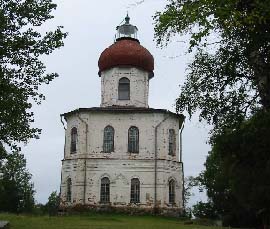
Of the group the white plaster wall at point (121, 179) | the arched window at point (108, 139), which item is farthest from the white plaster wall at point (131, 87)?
the white plaster wall at point (121, 179)

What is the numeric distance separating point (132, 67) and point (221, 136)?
78.3ft

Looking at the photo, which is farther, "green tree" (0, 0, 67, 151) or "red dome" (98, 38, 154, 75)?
"red dome" (98, 38, 154, 75)

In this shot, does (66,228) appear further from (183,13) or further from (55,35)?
(183,13)

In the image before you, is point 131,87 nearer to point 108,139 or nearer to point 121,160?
point 108,139

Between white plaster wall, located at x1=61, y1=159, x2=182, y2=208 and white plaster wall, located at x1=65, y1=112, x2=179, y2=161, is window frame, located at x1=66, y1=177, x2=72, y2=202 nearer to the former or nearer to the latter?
white plaster wall, located at x1=61, y1=159, x2=182, y2=208

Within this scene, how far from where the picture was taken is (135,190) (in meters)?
33.7

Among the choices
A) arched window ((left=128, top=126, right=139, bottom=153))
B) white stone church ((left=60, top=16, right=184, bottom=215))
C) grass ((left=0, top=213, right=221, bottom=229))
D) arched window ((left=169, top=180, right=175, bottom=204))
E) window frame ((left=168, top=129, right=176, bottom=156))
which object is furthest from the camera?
window frame ((left=168, top=129, right=176, bottom=156))

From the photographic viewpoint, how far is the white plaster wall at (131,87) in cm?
3688

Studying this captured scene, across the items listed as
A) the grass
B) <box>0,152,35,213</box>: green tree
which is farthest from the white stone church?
<box>0,152,35,213</box>: green tree

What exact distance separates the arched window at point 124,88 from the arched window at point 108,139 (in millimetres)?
3223

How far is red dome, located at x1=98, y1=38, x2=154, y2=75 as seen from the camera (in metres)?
37.1

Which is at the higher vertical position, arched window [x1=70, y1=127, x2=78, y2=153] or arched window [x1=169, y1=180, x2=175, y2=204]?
arched window [x1=70, y1=127, x2=78, y2=153]

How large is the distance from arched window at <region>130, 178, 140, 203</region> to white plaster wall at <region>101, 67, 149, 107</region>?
6.24 m

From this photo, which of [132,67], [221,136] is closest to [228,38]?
[221,136]
